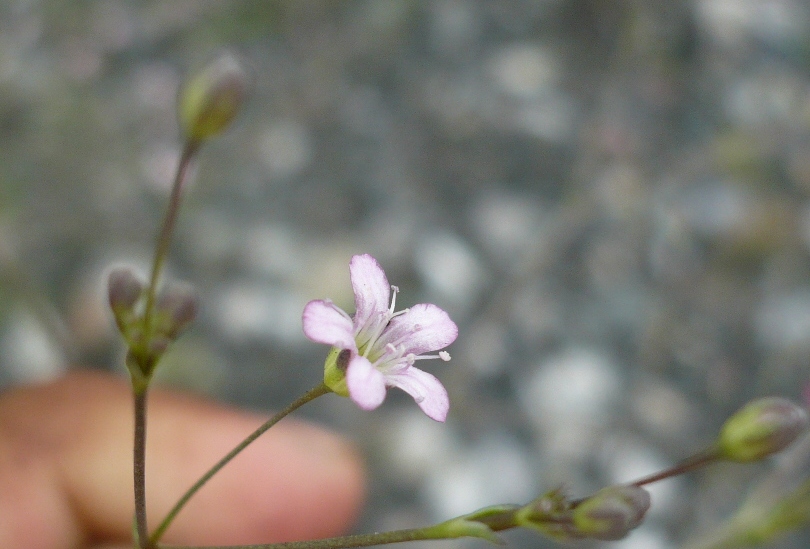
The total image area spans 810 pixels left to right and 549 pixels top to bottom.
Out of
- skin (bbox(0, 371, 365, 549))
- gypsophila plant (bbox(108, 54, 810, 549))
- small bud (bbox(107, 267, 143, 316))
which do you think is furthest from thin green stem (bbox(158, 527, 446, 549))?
skin (bbox(0, 371, 365, 549))

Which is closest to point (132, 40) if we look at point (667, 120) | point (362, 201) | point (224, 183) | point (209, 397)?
point (224, 183)

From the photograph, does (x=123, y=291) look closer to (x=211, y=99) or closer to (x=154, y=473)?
(x=211, y=99)

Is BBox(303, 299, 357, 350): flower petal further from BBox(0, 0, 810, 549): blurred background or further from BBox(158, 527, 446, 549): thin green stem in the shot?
BBox(0, 0, 810, 549): blurred background

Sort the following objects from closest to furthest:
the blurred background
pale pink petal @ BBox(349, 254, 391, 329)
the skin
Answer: pale pink petal @ BBox(349, 254, 391, 329), the skin, the blurred background

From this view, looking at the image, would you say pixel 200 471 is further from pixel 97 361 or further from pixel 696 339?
pixel 696 339

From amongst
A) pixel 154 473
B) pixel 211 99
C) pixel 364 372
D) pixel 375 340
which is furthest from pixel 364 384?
pixel 154 473

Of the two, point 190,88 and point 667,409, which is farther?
point 667,409
